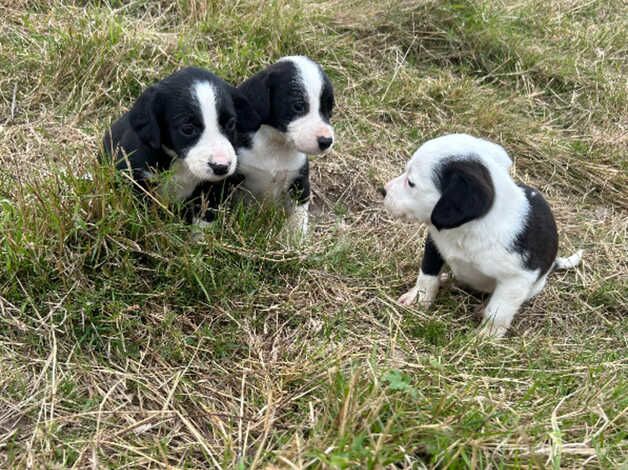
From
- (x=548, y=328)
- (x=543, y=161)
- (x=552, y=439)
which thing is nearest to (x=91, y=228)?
(x=552, y=439)

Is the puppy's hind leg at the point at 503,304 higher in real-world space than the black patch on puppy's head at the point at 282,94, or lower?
lower

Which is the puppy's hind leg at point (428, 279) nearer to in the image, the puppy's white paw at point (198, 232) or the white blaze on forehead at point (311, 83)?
the white blaze on forehead at point (311, 83)

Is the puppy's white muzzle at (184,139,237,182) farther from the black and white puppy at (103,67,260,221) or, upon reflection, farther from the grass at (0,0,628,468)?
the grass at (0,0,628,468)

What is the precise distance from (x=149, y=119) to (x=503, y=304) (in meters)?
2.07

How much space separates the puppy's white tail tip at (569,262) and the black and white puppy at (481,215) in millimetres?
657

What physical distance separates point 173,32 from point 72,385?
3.93 m

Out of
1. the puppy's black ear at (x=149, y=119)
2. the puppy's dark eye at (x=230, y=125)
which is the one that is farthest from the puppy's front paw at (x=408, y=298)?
the puppy's black ear at (x=149, y=119)

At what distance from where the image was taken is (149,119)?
3.65 metres

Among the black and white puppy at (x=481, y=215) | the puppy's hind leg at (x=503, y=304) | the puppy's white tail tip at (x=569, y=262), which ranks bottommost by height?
the puppy's white tail tip at (x=569, y=262)

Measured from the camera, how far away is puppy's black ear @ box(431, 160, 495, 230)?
3365 mm

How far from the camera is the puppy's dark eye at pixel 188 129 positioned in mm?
3629

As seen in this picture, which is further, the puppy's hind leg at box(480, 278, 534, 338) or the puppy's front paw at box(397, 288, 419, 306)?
the puppy's front paw at box(397, 288, 419, 306)

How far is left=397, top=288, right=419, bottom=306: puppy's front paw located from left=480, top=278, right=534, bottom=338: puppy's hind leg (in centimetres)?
41

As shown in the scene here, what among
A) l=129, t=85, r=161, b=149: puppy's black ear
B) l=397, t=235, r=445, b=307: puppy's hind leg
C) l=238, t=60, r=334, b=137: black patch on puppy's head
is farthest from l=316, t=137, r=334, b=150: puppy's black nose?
l=129, t=85, r=161, b=149: puppy's black ear
